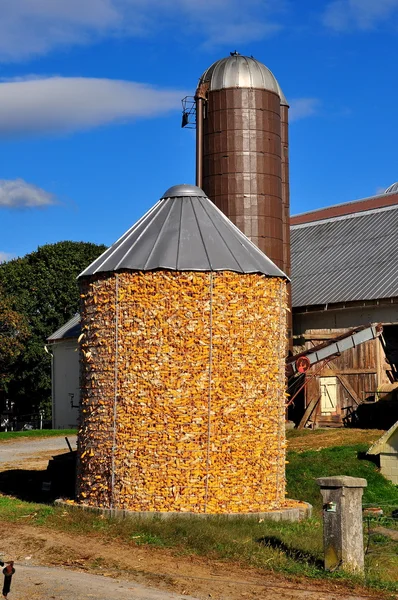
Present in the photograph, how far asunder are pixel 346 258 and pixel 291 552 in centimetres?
2632

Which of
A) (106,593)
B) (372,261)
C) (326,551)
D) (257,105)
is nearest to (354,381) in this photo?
(372,261)

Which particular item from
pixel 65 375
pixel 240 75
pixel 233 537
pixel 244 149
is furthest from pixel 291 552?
pixel 65 375

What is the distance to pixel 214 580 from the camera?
11.2m

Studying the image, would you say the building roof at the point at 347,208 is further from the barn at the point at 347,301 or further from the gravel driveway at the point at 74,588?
the gravel driveway at the point at 74,588

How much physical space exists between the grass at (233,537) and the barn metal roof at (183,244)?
13.5 feet

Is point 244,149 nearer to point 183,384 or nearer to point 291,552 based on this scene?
point 183,384

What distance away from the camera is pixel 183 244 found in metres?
15.7

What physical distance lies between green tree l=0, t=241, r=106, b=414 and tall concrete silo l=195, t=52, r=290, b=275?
18.5 metres

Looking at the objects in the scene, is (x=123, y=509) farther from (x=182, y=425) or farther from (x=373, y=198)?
(x=373, y=198)

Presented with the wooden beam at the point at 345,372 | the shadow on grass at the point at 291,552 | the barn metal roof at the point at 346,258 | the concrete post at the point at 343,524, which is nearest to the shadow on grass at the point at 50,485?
the shadow on grass at the point at 291,552

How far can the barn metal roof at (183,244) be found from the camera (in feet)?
50.3

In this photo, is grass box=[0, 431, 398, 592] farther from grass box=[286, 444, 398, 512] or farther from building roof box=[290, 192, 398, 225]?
building roof box=[290, 192, 398, 225]

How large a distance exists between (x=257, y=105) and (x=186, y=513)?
20.8 m

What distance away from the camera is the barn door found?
3174 centimetres
